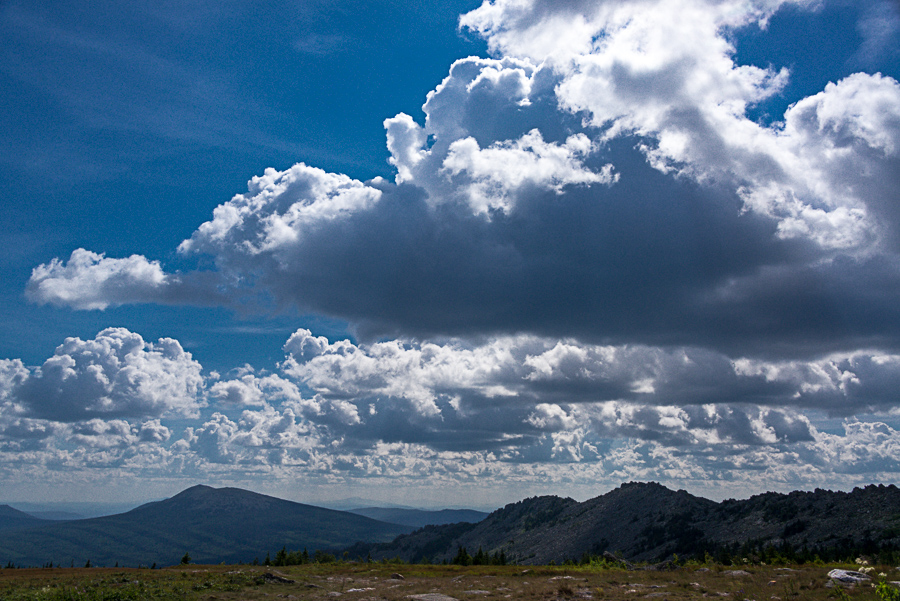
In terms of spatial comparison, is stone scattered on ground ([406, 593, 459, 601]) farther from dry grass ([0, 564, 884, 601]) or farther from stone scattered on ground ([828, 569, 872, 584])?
stone scattered on ground ([828, 569, 872, 584])

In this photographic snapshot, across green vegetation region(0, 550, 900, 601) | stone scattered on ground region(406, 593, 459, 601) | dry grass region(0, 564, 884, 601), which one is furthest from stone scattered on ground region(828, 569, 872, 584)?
stone scattered on ground region(406, 593, 459, 601)

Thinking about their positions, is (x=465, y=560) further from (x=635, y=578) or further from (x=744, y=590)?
(x=744, y=590)

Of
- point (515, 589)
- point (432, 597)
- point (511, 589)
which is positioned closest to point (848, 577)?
point (515, 589)

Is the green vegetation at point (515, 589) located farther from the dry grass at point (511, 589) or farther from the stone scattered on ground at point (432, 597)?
the stone scattered on ground at point (432, 597)

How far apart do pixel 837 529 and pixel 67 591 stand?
20671cm

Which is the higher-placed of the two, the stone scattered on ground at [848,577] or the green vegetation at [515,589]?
the stone scattered on ground at [848,577]

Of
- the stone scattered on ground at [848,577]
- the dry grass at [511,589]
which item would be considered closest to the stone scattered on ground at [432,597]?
the dry grass at [511,589]

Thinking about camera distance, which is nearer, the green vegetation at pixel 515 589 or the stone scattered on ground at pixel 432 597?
the green vegetation at pixel 515 589

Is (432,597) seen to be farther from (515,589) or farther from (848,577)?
(848,577)

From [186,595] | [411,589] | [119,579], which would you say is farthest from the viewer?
[119,579]

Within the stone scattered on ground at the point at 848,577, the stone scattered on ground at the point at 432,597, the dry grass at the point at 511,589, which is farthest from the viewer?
the stone scattered on ground at the point at 432,597

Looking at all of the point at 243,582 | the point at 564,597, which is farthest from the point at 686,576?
the point at 243,582

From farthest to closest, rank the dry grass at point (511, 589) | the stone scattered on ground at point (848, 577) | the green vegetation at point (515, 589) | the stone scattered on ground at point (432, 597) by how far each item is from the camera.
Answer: the stone scattered on ground at point (432, 597) < the stone scattered on ground at point (848, 577) < the dry grass at point (511, 589) < the green vegetation at point (515, 589)

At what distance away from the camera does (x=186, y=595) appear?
40.0 metres
